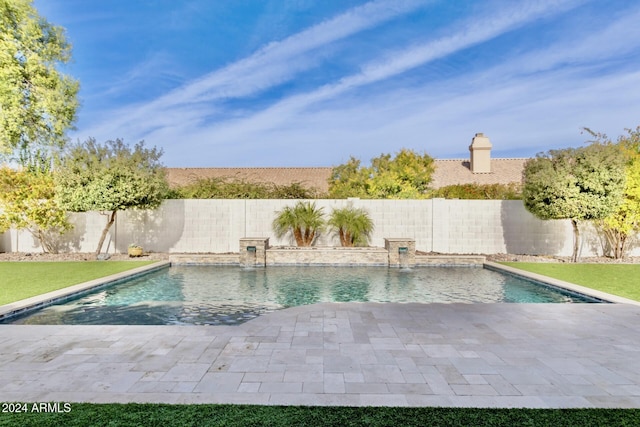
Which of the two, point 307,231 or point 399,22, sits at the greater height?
point 399,22

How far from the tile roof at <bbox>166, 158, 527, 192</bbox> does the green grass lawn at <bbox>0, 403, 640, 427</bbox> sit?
906 inches

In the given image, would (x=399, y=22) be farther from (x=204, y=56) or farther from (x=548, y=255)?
(x=548, y=255)

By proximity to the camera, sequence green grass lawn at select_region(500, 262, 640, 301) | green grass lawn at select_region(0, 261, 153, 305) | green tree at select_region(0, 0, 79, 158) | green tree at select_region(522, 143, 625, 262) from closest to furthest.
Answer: green grass lawn at select_region(0, 261, 153, 305) < green grass lawn at select_region(500, 262, 640, 301) < green tree at select_region(522, 143, 625, 262) < green tree at select_region(0, 0, 79, 158)

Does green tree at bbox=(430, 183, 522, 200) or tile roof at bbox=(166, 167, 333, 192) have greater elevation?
tile roof at bbox=(166, 167, 333, 192)

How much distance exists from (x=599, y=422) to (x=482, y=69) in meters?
14.1

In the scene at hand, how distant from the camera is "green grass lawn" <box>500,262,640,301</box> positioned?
6.89m

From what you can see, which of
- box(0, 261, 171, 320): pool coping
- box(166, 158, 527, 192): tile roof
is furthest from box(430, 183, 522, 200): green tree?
box(0, 261, 171, 320): pool coping

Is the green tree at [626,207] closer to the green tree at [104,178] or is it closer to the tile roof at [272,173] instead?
the green tree at [104,178]

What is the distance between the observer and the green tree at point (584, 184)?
1039cm

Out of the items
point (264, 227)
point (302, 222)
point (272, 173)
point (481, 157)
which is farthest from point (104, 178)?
point (481, 157)

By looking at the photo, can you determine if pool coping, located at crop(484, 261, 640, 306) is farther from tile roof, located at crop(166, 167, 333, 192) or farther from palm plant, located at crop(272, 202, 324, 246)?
tile roof, located at crop(166, 167, 333, 192)

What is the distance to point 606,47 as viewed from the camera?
460 inches

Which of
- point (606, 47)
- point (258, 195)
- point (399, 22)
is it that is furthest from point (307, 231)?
point (606, 47)

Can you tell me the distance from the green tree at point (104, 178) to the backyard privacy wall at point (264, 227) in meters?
1.98
